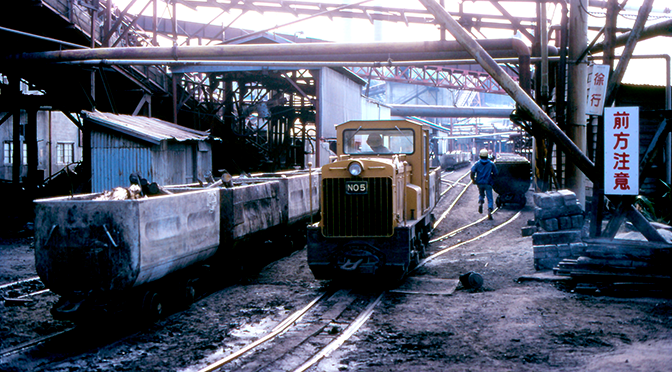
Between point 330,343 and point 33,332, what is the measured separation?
11.9ft

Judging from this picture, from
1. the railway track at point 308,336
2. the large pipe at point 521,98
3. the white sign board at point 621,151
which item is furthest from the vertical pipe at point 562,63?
the railway track at point 308,336

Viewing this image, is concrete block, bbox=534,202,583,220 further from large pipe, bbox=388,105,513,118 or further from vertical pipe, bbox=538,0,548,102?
large pipe, bbox=388,105,513,118

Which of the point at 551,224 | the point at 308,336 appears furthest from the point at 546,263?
the point at 308,336

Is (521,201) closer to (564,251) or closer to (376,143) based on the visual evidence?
(564,251)

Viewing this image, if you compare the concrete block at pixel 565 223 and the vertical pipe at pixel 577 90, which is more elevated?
the vertical pipe at pixel 577 90

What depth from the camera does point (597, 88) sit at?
28.4 ft

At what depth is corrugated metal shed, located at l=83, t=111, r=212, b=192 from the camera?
49.5 feet

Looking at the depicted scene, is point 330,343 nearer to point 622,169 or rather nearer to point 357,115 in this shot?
point 622,169

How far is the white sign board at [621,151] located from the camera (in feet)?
25.6

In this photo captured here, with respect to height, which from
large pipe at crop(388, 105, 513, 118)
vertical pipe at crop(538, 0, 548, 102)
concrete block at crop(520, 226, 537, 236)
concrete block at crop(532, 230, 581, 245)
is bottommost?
concrete block at crop(520, 226, 537, 236)

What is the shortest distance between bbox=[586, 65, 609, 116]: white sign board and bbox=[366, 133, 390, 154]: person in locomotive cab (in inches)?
135

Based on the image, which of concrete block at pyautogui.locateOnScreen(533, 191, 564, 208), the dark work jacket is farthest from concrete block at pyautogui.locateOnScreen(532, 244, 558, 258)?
the dark work jacket

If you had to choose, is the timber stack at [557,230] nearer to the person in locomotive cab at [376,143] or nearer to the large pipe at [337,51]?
the person in locomotive cab at [376,143]

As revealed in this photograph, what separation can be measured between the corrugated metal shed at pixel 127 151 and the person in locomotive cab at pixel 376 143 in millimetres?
7551
